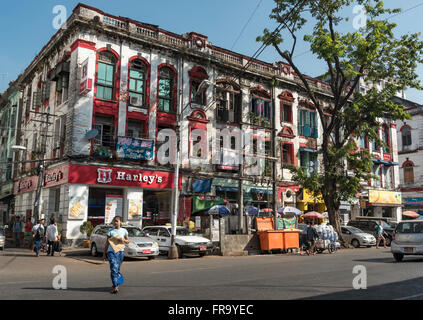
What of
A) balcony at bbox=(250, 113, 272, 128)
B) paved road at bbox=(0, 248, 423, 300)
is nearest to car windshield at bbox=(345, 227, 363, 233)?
balcony at bbox=(250, 113, 272, 128)

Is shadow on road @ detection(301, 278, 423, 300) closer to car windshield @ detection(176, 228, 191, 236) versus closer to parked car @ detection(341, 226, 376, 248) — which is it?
car windshield @ detection(176, 228, 191, 236)

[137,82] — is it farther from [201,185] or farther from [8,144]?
[8,144]

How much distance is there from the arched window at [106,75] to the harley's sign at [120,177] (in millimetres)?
4874

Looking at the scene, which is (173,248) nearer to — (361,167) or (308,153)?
(361,167)

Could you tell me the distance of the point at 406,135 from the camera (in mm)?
49844

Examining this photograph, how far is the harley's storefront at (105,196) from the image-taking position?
22.2 meters

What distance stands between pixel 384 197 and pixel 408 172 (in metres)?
11.7

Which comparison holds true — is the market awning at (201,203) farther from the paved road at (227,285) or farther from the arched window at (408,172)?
the arched window at (408,172)

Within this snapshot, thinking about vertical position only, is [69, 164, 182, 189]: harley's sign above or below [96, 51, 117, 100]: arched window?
below

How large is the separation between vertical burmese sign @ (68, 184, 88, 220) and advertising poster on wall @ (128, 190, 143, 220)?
2.74 meters

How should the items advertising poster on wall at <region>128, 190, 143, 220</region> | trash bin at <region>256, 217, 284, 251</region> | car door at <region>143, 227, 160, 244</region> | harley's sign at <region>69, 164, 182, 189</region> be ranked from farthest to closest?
advertising poster on wall at <region>128, 190, 143, 220</region>, harley's sign at <region>69, 164, 182, 189</region>, trash bin at <region>256, 217, 284, 251</region>, car door at <region>143, 227, 160, 244</region>

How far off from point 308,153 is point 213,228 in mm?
17083

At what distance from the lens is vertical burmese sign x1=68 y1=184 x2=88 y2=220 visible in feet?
72.1

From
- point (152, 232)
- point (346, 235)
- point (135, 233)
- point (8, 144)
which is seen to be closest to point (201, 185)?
point (152, 232)
